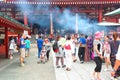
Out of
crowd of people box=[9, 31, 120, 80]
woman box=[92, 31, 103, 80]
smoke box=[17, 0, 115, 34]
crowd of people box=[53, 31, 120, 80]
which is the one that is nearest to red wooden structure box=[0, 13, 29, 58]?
crowd of people box=[9, 31, 120, 80]

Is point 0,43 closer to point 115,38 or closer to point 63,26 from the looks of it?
point 115,38

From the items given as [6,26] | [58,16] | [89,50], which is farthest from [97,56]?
[58,16]

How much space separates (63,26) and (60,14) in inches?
152

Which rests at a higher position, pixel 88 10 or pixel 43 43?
pixel 88 10

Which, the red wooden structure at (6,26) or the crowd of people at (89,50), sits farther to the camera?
the red wooden structure at (6,26)

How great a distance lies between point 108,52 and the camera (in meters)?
12.8

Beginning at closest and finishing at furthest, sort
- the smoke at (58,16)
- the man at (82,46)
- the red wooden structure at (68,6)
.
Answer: the man at (82,46), the red wooden structure at (68,6), the smoke at (58,16)

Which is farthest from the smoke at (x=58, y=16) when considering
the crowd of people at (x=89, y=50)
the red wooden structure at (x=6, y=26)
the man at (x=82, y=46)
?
the man at (x=82, y=46)

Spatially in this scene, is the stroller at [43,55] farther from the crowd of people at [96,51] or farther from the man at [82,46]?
the man at [82,46]

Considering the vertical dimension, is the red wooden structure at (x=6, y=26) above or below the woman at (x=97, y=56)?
above

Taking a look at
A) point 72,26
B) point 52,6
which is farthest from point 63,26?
point 52,6

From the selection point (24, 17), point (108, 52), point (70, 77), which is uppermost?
point (24, 17)

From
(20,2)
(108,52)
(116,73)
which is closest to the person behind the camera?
(116,73)

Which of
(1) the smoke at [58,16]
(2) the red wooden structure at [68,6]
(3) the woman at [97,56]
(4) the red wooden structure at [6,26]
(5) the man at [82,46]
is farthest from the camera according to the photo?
(1) the smoke at [58,16]
